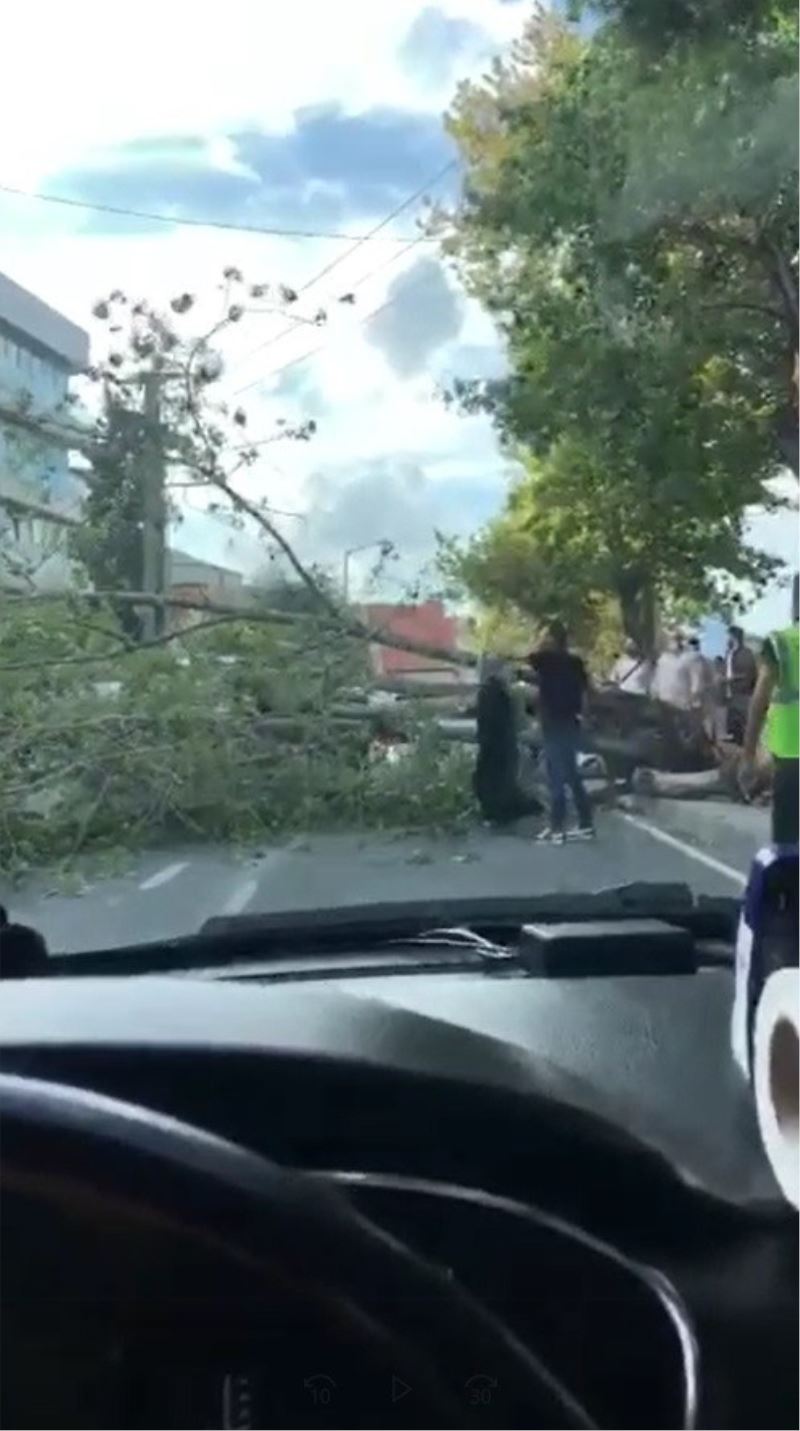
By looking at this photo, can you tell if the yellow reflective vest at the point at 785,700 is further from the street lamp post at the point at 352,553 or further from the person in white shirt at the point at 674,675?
the street lamp post at the point at 352,553

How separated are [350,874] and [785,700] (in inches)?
24.2

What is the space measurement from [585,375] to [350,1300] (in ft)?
3.78

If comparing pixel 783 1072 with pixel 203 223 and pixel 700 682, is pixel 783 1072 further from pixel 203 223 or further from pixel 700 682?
pixel 203 223

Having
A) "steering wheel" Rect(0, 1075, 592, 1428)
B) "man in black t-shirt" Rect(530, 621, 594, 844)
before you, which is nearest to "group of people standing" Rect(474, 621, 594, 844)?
"man in black t-shirt" Rect(530, 621, 594, 844)

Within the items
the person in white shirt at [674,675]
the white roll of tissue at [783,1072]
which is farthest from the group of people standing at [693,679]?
the white roll of tissue at [783,1072]

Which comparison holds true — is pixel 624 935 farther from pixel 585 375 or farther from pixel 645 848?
pixel 585 375

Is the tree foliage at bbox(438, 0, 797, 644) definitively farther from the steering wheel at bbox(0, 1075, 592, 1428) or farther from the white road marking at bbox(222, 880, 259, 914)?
the steering wheel at bbox(0, 1075, 592, 1428)

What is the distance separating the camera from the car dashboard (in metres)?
1.36

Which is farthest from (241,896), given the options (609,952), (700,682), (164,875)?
(700,682)

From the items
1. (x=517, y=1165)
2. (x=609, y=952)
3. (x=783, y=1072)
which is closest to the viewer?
(x=783, y=1072)

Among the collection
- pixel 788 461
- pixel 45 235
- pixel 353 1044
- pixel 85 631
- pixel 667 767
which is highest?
pixel 45 235

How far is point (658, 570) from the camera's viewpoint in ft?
5.98

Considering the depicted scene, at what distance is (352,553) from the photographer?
6.51 feet

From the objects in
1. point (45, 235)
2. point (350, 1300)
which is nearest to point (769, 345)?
point (45, 235)
